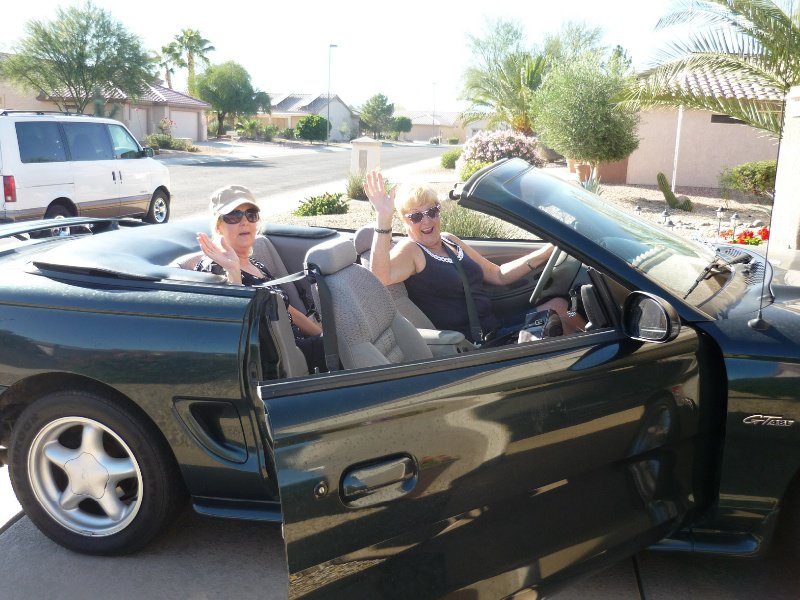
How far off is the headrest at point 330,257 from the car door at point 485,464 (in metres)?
0.85

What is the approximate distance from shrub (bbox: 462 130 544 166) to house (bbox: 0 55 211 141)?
25264 millimetres

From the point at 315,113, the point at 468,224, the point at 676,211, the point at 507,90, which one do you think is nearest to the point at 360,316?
the point at 468,224

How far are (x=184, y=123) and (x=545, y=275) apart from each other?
2245 inches

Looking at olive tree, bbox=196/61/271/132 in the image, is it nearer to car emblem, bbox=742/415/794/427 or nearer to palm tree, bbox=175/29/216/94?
palm tree, bbox=175/29/216/94

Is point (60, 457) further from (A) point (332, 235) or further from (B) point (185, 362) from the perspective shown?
(A) point (332, 235)

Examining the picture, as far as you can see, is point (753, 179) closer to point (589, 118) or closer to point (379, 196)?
point (589, 118)

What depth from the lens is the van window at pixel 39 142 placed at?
437 inches

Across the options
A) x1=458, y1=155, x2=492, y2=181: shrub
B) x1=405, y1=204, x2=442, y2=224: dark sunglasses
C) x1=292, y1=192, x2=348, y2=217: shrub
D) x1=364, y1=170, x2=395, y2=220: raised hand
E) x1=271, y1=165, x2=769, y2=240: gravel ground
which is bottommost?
x1=271, y1=165, x2=769, y2=240: gravel ground

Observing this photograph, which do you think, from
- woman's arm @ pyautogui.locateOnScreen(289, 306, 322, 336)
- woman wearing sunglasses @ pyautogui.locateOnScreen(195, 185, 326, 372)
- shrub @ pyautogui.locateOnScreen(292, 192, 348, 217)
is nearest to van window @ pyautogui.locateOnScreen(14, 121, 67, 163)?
shrub @ pyautogui.locateOnScreen(292, 192, 348, 217)

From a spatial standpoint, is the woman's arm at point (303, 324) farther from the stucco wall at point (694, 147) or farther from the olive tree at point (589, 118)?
the stucco wall at point (694, 147)

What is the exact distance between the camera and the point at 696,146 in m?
24.2

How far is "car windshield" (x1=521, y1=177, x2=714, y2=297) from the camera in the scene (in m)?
2.84

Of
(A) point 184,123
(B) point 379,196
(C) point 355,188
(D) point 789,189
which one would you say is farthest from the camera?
(A) point 184,123

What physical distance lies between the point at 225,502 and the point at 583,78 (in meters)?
20.1
